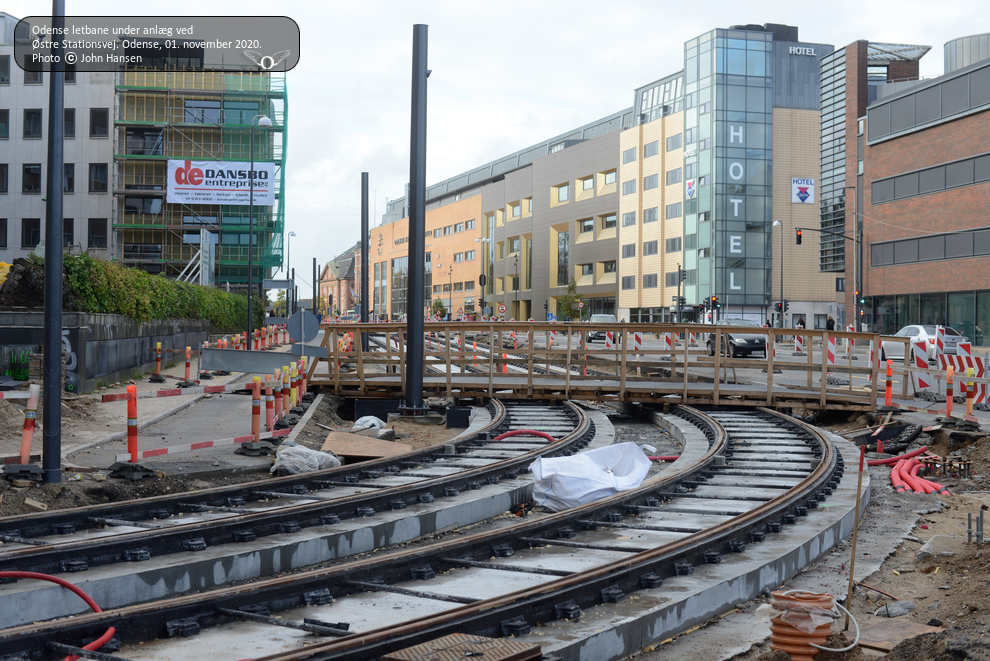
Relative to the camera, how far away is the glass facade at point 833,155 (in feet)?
226

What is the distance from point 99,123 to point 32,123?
3.68m

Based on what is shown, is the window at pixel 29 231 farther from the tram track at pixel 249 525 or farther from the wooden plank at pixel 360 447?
the tram track at pixel 249 525

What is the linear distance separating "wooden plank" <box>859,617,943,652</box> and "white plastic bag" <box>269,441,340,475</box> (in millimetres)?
6835

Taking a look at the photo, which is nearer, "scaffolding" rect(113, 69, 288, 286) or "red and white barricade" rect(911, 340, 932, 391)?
"red and white barricade" rect(911, 340, 932, 391)

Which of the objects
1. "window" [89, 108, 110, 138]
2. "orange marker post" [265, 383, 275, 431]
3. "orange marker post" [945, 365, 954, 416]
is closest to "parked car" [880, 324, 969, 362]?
"orange marker post" [945, 365, 954, 416]

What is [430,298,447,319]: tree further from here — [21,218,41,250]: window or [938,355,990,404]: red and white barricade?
[938,355,990,404]: red and white barricade

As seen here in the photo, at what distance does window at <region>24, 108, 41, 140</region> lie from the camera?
56750mm

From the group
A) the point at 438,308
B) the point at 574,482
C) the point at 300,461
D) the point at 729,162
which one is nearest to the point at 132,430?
the point at 300,461

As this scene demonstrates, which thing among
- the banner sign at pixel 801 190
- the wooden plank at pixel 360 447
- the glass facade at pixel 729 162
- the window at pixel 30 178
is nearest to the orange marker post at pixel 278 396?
the wooden plank at pixel 360 447

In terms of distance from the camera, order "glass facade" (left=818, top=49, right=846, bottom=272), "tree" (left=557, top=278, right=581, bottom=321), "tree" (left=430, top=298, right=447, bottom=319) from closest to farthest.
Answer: "glass facade" (left=818, top=49, right=846, bottom=272), "tree" (left=557, top=278, right=581, bottom=321), "tree" (left=430, top=298, right=447, bottom=319)

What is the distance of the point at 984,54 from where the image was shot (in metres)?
60.6

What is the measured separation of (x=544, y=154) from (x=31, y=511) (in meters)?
107

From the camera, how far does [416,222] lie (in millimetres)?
16266

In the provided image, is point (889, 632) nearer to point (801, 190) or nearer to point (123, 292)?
point (123, 292)
